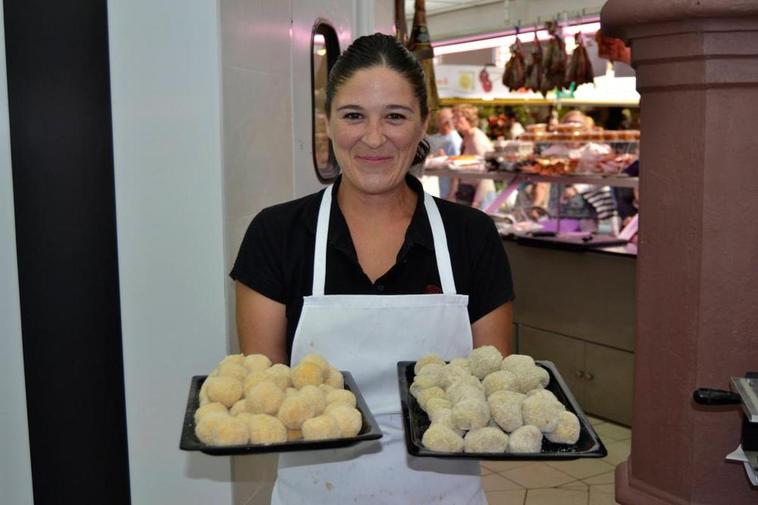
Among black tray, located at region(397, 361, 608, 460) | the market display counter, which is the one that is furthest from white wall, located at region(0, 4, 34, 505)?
the market display counter

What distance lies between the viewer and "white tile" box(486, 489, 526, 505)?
4215 mm

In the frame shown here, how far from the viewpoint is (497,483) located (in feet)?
14.6

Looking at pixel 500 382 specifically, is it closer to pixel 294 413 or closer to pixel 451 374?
pixel 451 374

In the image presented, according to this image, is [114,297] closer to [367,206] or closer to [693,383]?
[367,206]

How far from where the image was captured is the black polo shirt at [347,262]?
1929mm

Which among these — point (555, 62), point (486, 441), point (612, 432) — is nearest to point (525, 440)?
point (486, 441)

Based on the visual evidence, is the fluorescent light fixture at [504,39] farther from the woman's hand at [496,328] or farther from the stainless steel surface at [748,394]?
the stainless steel surface at [748,394]

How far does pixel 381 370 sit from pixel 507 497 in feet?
8.47

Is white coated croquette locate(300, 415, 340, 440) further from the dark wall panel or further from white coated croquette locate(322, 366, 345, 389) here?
the dark wall panel

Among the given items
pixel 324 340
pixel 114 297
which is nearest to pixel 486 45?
pixel 114 297

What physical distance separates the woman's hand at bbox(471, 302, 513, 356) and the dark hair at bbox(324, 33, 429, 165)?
1.57 feet

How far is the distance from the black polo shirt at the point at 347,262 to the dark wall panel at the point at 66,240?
2.37 ft

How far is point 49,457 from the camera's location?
2.42 meters

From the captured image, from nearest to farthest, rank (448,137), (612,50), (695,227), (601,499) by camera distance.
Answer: (695,227) < (601,499) < (612,50) < (448,137)
